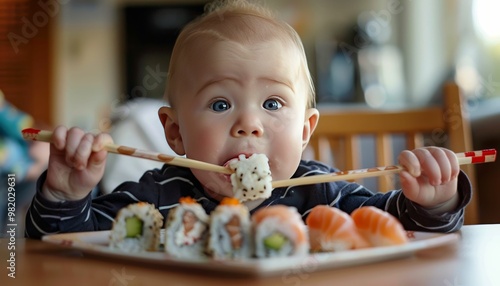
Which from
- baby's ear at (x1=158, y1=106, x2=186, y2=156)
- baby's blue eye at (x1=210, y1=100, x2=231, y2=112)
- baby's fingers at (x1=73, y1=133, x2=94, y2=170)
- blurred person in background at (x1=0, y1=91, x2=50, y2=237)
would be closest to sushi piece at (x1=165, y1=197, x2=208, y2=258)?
baby's fingers at (x1=73, y1=133, x2=94, y2=170)

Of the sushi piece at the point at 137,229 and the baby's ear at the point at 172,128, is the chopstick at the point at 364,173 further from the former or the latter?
the baby's ear at the point at 172,128

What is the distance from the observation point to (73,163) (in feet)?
2.65

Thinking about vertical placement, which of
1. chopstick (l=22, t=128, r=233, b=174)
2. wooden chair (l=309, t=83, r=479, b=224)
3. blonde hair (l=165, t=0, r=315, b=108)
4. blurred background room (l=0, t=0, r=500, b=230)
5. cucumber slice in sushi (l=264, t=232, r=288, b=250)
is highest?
blurred background room (l=0, t=0, r=500, b=230)

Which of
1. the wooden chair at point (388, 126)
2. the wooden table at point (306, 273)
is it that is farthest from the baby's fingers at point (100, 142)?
the wooden chair at point (388, 126)

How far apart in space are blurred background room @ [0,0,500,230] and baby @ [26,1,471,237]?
5186 mm

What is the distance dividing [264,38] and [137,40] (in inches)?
236

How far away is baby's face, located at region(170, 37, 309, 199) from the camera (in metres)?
0.90

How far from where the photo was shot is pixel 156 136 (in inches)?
89.2

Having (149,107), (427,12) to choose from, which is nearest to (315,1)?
(427,12)

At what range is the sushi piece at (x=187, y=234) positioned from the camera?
1.88 feet

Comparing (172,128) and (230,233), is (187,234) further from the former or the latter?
(172,128)

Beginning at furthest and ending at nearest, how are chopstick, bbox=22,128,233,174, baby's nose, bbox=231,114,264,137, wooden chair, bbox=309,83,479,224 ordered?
1. wooden chair, bbox=309,83,479,224
2. baby's nose, bbox=231,114,264,137
3. chopstick, bbox=22,128,233,174

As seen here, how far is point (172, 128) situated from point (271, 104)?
22 centimetres

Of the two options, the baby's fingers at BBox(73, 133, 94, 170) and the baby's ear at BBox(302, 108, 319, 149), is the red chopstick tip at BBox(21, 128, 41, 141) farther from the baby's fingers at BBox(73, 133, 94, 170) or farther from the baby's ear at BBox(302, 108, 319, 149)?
the baby's ear at BBox(302, 108, 319, 149)
